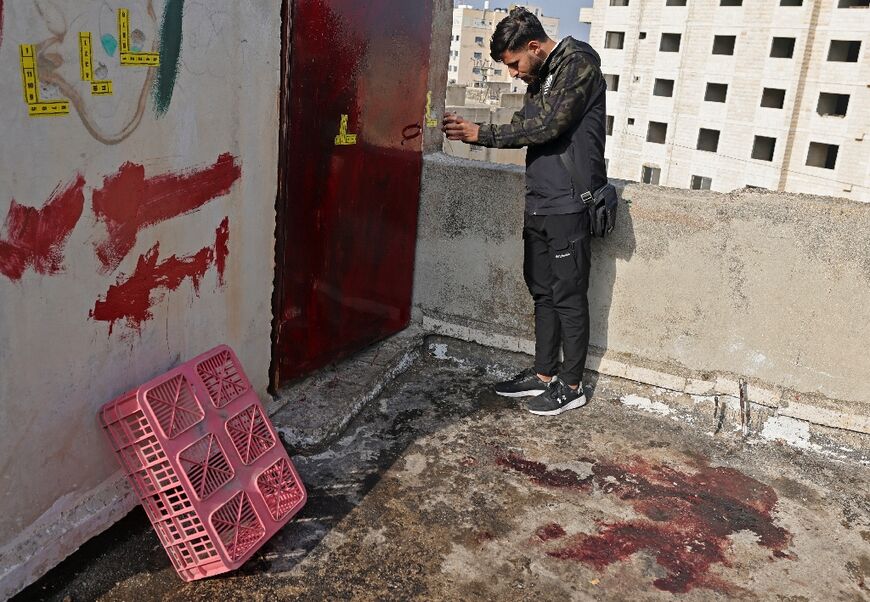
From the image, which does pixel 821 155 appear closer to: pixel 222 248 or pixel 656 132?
pixel 656 132

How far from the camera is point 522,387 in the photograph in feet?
13.8

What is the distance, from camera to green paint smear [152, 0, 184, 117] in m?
2.75

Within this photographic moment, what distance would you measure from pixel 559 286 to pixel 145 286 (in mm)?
1980

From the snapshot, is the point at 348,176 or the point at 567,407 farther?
the point at 567,407

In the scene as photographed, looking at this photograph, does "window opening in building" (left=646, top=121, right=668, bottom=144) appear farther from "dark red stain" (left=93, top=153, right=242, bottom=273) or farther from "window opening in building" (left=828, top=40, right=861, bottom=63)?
"dark red stain" (left=93, top=153, right=242, bottom=273)

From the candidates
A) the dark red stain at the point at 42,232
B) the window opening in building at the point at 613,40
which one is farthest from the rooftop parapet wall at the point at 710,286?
the window opening in building at the point at 613,40

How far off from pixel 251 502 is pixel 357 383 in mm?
1284

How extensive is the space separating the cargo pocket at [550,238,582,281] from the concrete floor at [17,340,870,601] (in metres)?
0.75

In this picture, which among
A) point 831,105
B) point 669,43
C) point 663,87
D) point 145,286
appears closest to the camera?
point 145,286

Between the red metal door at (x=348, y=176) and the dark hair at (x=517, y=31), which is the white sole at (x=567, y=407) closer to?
the red metal door at (x=348, y=176)

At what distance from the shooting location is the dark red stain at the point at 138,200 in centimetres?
265

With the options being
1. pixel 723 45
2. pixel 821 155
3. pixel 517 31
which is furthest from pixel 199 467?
pixel 723 45

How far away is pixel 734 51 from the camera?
30.6m

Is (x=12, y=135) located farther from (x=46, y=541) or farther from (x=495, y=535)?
(x=495, y=535)
